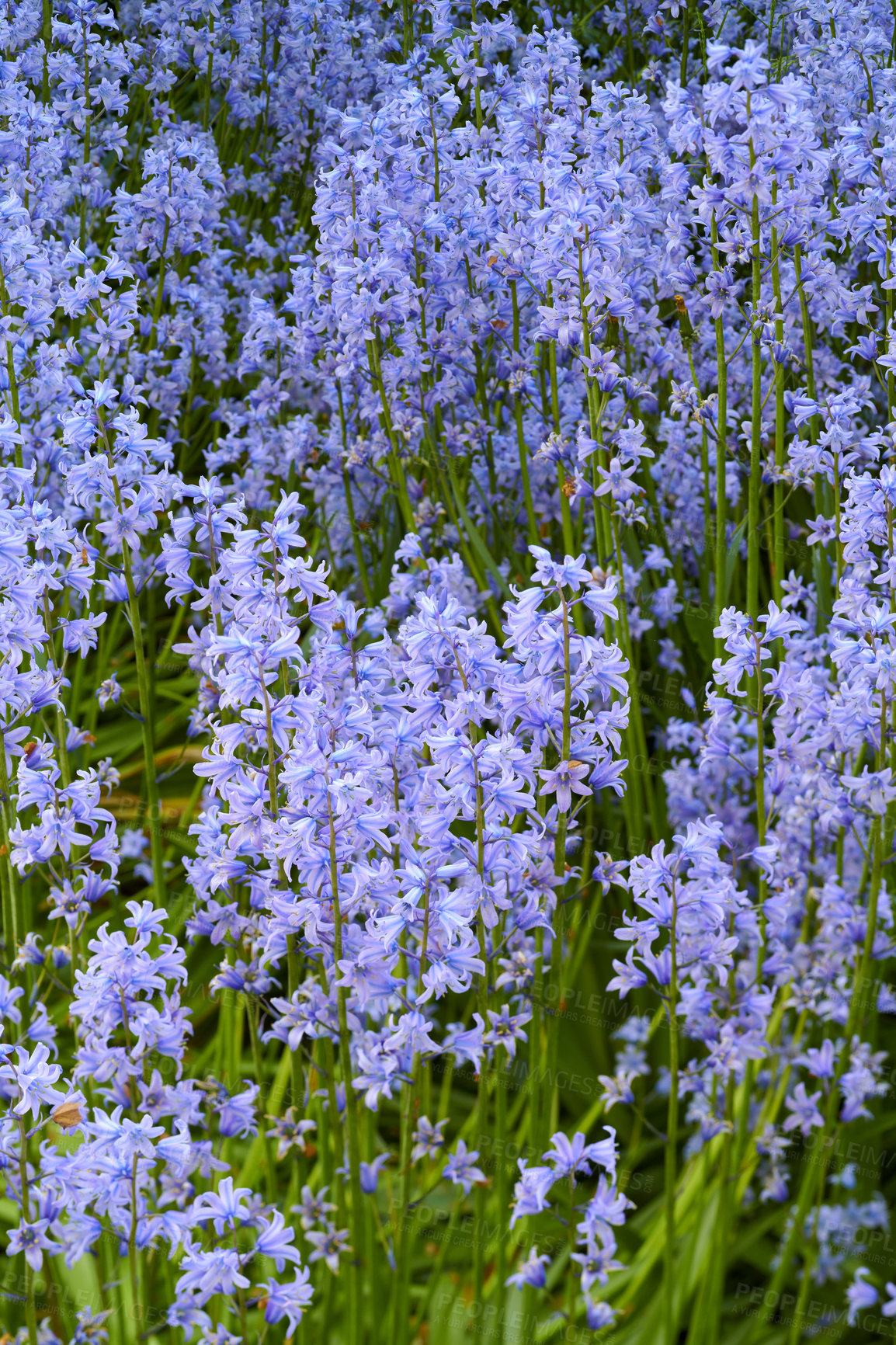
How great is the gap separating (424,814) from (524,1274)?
0.96 meters

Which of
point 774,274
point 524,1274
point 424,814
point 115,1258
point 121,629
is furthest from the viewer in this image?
point 121,629

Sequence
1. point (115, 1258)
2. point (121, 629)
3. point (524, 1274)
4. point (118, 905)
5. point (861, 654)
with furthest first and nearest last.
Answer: point (121, 629) < point (118, 905) < point (115, 1258) < point (861, 654) < point (524, 1274)

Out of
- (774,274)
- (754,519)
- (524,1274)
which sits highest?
(774,274)

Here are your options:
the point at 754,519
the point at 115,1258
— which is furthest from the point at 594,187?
the point at 115,1258

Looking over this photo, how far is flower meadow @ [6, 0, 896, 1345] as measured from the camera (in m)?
2.30

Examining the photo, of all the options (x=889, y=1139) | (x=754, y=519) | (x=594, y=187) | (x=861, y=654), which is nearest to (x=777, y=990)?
(x=889, y=1139)

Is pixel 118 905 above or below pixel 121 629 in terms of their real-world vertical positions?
below

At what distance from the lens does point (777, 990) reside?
4141 mm

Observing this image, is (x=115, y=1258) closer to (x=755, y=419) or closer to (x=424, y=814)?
(x=424, y=814)

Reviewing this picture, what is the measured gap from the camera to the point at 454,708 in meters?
2.21

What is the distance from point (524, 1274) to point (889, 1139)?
6.80 ft

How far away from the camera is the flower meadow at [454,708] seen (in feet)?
7.54

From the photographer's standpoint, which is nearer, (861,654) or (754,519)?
(861,654)

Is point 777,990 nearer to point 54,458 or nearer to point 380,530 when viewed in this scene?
point 380,530
